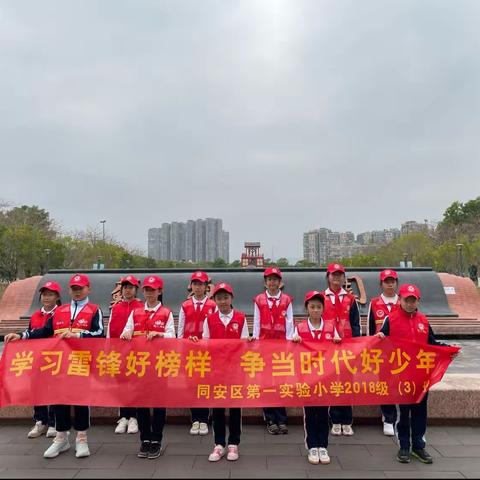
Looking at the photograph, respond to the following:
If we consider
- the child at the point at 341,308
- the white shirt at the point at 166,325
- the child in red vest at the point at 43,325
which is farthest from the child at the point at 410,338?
the child in red vest at the point at 43,325

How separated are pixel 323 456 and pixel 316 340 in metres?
1.02

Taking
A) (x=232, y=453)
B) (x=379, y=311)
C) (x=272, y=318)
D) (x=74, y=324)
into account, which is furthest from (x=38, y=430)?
(x=379, y=311)

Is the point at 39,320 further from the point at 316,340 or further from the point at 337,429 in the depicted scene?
the point at 337,429

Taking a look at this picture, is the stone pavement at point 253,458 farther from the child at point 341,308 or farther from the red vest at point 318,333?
the red vest at point 318,333

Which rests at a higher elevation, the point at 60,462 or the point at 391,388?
the point at 391,388

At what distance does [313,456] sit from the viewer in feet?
12.5

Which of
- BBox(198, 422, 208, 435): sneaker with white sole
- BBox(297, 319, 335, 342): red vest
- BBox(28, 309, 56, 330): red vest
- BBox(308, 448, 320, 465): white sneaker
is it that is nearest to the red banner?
BBox(297, 319, 335, 342): red vest

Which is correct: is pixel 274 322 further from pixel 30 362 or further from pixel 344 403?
pixel 30 362

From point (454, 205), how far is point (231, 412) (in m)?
53.1

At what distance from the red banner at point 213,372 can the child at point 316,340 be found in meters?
0.11

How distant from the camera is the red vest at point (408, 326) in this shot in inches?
162

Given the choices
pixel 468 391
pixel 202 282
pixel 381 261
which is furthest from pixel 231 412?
pixel 381 261

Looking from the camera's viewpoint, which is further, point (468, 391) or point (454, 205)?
point (454, 205)

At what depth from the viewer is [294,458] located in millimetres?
3916
